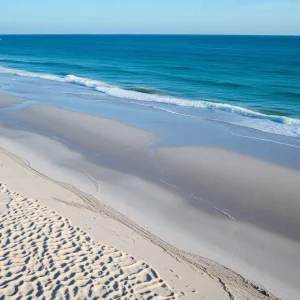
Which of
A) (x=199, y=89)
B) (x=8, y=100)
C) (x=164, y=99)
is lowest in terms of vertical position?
(x=8, y=100)

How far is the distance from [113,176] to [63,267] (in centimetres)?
526

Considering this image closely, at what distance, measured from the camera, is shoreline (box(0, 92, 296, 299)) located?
779cm

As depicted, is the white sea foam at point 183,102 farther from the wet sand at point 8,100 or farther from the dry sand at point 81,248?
the dry sand at point 81,248

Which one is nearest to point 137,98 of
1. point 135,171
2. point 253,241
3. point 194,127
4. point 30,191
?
point 194,127

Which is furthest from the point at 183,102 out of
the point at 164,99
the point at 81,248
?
the point at 81,248

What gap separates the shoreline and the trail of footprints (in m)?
0.61

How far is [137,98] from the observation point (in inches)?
1033

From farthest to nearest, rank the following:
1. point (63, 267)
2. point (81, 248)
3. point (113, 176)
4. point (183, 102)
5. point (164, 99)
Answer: point (164, 99) < point (183, 102) < point (113, 176) < point (81, 248) < point (63, 267)

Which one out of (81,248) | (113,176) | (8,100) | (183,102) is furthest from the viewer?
(183,102)

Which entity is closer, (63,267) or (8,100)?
(63,267)

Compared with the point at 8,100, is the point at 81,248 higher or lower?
lower

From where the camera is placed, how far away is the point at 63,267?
284 inches

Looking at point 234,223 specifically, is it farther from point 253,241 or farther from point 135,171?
point 135,171

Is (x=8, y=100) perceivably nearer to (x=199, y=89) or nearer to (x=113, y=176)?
(x=199, y=89)
